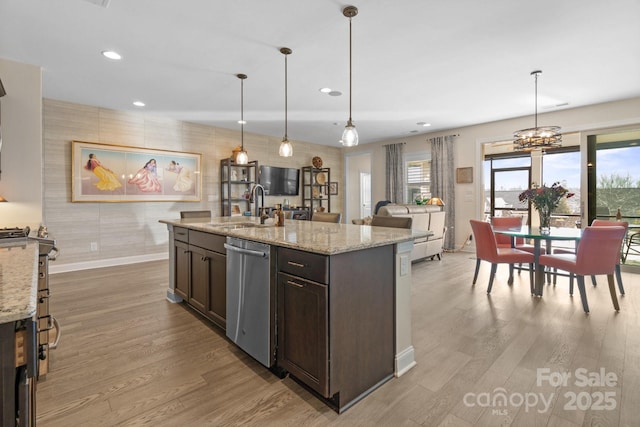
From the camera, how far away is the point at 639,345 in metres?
2.33

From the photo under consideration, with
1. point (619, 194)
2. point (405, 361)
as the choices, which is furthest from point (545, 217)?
point (405, 361)

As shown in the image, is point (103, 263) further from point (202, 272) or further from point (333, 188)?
point (333, 188)

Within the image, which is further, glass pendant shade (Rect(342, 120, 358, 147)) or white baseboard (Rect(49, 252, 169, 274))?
white baseboard (Rect(49, 252, 169, 274))

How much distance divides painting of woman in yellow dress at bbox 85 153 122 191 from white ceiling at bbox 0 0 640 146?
0.91 meters

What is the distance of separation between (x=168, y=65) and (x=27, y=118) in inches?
64.2

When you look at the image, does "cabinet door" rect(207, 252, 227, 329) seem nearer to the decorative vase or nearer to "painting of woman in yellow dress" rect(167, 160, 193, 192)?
the decorative vase

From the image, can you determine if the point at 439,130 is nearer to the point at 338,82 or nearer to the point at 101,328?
the point at 338,82

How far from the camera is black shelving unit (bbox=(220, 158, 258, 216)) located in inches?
248

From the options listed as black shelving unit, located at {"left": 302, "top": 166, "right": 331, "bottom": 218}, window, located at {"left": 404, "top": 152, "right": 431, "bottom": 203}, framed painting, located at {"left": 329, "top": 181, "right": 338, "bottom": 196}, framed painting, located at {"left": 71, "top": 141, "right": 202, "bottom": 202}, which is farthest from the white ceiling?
framed painting, located at {"left": 329, "top": 181, "right": 338, "bottom": 196}

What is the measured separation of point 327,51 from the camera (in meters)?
3.22

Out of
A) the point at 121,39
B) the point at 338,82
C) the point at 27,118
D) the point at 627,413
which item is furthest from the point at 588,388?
the point at 27,118

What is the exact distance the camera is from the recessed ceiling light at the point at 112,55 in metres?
3.21

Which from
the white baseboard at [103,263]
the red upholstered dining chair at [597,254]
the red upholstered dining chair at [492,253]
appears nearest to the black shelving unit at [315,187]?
the white baseboard at [103,263]

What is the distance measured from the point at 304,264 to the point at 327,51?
2.46 meters
